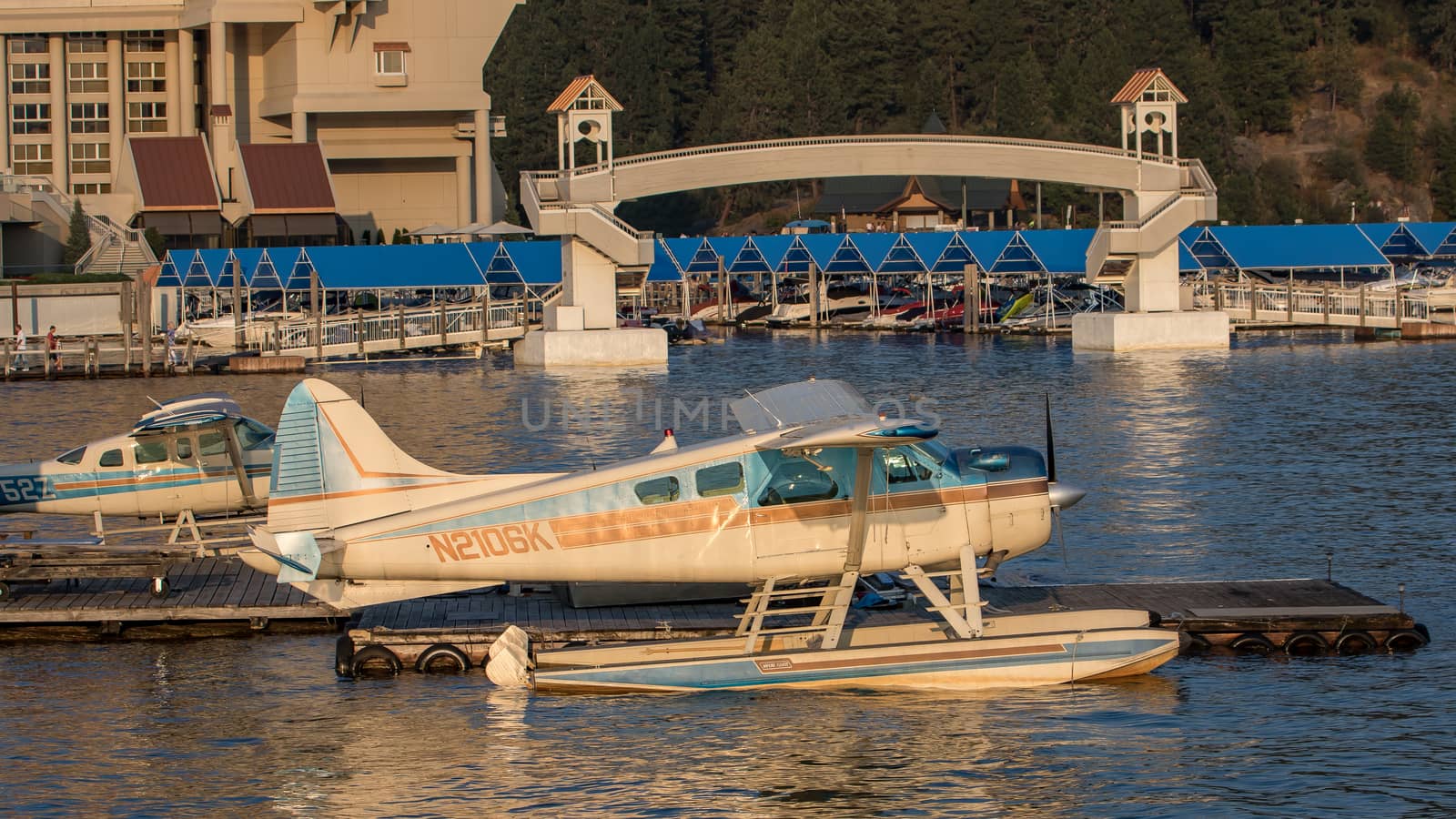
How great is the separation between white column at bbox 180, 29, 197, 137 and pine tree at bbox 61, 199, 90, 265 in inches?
446

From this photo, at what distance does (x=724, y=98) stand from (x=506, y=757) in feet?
383

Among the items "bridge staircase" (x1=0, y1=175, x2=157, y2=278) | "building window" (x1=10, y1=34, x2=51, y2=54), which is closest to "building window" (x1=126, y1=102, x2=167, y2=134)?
"building window" (x1=10, y1=34, x2=51, y2=54)

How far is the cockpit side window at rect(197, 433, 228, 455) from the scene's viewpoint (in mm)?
23092

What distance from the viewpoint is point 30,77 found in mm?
93688

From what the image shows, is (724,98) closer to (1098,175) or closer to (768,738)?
(1098,175)

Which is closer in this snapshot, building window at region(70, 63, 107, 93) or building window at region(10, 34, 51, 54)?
building window at region(10, 34, 51, 54)

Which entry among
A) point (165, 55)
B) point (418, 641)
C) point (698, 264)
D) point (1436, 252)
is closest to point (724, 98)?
point (165, 55)

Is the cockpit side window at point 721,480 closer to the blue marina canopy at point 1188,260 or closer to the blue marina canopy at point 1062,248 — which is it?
the blue marina canopy at point 1062,248

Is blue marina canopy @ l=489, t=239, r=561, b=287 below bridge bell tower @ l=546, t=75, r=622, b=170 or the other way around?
below

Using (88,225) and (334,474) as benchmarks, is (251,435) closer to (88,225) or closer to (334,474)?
(334,474)

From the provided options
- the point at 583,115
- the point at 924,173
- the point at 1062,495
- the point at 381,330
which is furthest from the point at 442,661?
the point at 381,330

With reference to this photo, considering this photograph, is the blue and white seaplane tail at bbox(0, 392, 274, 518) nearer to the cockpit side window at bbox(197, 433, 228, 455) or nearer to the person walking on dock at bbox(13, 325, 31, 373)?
the cockpit side window at bbox(197, 433, 228, 455)

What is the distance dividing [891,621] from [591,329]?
38.4 m

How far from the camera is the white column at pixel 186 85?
302 feet
